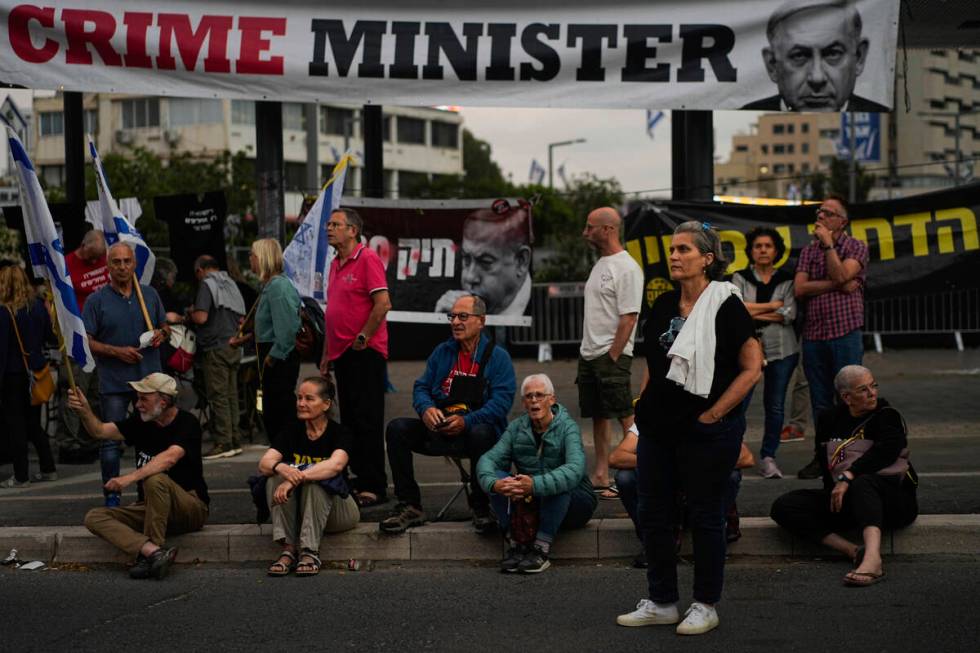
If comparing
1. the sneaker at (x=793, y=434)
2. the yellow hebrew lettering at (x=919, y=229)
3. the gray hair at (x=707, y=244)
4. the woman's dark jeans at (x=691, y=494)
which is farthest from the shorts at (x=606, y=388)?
the yellow hebrew lettering at (x=919, y=229)

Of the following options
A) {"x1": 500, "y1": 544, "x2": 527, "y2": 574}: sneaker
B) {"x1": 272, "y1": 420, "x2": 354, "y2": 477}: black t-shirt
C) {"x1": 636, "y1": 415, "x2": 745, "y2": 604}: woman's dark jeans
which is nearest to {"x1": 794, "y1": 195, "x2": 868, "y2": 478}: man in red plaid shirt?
{"x1": 500, "y1": 544, "x2": 527, "y2": 574}: sneaker

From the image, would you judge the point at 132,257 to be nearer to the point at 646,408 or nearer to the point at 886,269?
the point at 646,408

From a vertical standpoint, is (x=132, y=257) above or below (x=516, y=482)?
above

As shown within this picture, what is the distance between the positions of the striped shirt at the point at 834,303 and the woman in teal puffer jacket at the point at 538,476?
100 inches

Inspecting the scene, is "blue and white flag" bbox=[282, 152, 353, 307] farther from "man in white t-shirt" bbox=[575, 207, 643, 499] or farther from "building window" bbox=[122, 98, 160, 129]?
"building window" bbox=[122, 98, 160, 129]

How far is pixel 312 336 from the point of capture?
888 centimetres

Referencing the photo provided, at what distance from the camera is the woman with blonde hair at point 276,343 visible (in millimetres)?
8609

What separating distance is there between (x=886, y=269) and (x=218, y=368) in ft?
19.8

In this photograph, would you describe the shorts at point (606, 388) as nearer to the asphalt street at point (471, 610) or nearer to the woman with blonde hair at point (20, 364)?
A: the asphalt street at point (471, 610)

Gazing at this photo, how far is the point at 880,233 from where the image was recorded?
1170cm

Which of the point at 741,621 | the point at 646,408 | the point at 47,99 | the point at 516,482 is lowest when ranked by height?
the point at 741,621

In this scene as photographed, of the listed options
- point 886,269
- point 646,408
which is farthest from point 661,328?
point 886,269

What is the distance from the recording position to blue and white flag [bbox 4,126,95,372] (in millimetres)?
8000

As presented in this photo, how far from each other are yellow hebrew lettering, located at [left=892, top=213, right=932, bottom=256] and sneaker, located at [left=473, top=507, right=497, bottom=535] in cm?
592
